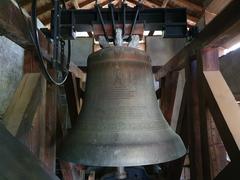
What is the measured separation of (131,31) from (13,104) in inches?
29.9

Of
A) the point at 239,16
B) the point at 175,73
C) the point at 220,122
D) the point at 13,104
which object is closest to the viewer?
the point at 239,16

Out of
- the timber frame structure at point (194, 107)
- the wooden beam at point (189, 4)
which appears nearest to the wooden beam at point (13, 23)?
the timber frame structure at point (194, 107)

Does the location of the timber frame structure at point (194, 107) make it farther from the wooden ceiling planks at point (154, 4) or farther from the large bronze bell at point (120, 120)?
the wooden ceiling planks at point (154, 4)

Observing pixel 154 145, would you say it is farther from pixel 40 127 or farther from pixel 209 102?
pixel 40 127

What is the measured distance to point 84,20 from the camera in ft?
5.65

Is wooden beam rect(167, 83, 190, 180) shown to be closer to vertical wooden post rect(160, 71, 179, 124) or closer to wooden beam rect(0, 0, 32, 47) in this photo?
vertical wooden post rect(160, 71, 179, 124)

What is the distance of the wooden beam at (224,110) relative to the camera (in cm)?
125

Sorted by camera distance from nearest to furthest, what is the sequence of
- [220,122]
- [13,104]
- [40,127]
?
[220,122], [13,104], [40,127]

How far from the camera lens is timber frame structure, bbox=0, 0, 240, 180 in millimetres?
1283

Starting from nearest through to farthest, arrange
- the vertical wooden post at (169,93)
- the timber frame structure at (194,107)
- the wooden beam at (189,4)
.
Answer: the timber frame structure at (194,107) < the vertical wooden post at (169,93) < the wooden beam at (189,4)

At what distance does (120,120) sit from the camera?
1.29m

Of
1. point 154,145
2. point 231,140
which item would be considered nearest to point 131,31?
point 154,145

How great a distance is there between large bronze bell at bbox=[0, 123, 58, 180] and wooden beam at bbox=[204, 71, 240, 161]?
0.80 meters

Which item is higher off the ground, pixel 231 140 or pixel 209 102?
pixel 209 102
